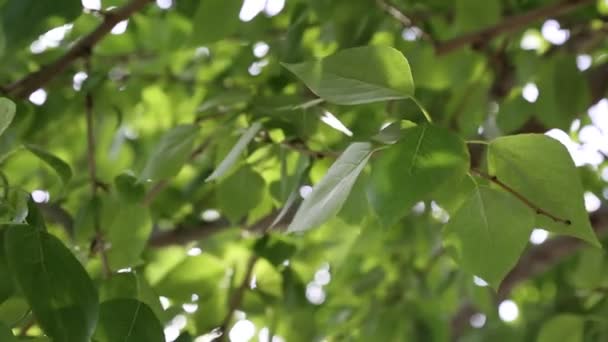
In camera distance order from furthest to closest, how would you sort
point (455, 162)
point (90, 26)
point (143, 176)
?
point (90, 26), point (143, 176), point (455, 162)

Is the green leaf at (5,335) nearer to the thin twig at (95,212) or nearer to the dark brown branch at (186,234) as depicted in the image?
the thin twig at (95,212)

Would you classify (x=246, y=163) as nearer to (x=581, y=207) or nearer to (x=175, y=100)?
(x=581, y=207)

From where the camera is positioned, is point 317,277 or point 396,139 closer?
point 396,139

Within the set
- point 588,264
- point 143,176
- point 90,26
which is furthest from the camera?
point 588,264

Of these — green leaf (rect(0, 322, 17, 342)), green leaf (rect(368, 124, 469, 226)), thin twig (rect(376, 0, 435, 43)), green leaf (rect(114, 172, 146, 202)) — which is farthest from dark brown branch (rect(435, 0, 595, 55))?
green leaf (rect(0, 322, 17, 342))

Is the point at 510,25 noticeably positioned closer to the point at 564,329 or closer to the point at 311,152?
the point at 564,329

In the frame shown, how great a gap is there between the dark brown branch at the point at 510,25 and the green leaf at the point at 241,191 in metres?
0.35

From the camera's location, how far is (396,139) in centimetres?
52

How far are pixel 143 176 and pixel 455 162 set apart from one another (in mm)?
325

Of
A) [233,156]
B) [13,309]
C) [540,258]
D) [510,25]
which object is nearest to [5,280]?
[13,309]

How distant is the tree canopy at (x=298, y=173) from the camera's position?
52 cm

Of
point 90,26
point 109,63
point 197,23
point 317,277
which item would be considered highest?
point 197,23

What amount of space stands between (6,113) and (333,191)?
0.58 feet

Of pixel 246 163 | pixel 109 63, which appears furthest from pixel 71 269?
pixel 109 63
